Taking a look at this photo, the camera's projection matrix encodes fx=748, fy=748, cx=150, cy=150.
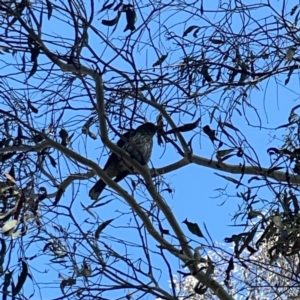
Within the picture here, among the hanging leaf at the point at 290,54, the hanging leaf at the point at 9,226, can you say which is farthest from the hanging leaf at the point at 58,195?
the hanging leaf at the point at 290,54

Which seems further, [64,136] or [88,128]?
[88,128]

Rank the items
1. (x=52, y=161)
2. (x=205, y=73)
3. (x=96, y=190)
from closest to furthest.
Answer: (x=52, y=161) → (x=205, y=73) → (x=96, y=190)

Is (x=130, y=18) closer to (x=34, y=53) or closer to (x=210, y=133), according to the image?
(x=34, y=53)

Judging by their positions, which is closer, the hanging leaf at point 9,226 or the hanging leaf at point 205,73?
the hanging leaf at point 9,226

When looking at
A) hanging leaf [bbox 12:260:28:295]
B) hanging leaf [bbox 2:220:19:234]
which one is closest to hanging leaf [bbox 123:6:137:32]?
hanging leaf [bbox 2:220:19:234]

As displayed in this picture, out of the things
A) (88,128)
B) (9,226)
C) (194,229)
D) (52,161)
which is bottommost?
(194,229)

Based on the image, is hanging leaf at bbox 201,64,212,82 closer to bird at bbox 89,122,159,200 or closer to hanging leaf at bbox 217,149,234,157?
bird at bbox 89,122,159,200

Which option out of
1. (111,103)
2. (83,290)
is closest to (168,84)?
(111,103)

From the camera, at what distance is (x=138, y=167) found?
3.39m

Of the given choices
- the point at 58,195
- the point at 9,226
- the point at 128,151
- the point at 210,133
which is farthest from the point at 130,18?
the point at 128,151

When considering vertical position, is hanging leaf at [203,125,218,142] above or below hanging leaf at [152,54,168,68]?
below

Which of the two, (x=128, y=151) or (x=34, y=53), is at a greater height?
(x=128, y=151)

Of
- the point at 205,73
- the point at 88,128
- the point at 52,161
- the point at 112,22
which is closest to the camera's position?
the point at 112,22

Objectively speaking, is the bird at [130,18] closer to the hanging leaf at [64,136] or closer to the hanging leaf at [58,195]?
the hanging leaf at [64,136]
